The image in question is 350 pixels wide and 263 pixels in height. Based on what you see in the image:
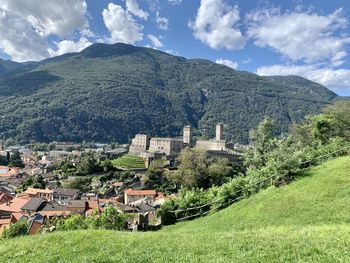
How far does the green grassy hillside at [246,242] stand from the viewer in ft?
32.6

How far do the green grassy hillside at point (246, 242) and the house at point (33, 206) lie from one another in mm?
48485

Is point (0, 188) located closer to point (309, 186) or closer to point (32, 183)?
point (32, 183)

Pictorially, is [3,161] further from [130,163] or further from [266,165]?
[266,165]

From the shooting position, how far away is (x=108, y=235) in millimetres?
13984

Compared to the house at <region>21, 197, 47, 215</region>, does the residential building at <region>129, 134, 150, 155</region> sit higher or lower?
higher

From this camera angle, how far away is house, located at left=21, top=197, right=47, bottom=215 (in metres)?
59.1

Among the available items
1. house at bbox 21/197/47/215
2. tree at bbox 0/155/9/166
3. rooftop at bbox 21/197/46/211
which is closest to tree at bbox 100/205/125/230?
house at bbox 21/197/47/215

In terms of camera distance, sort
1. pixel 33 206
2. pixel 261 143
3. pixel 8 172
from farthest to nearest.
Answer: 1. pixel 8 172
2. pixel 33 206
3. pixel 261 143

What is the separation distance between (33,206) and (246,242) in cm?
5614

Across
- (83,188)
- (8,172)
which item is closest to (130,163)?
(83,188)

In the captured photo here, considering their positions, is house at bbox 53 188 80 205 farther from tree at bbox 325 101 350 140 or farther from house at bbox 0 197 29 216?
tree at bbox 325 101 350 140

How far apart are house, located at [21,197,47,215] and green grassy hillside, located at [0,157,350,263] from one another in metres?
48.5

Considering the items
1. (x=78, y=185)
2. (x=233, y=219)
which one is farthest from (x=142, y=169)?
(x=233, y=219)

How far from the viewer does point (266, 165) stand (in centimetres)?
2630
